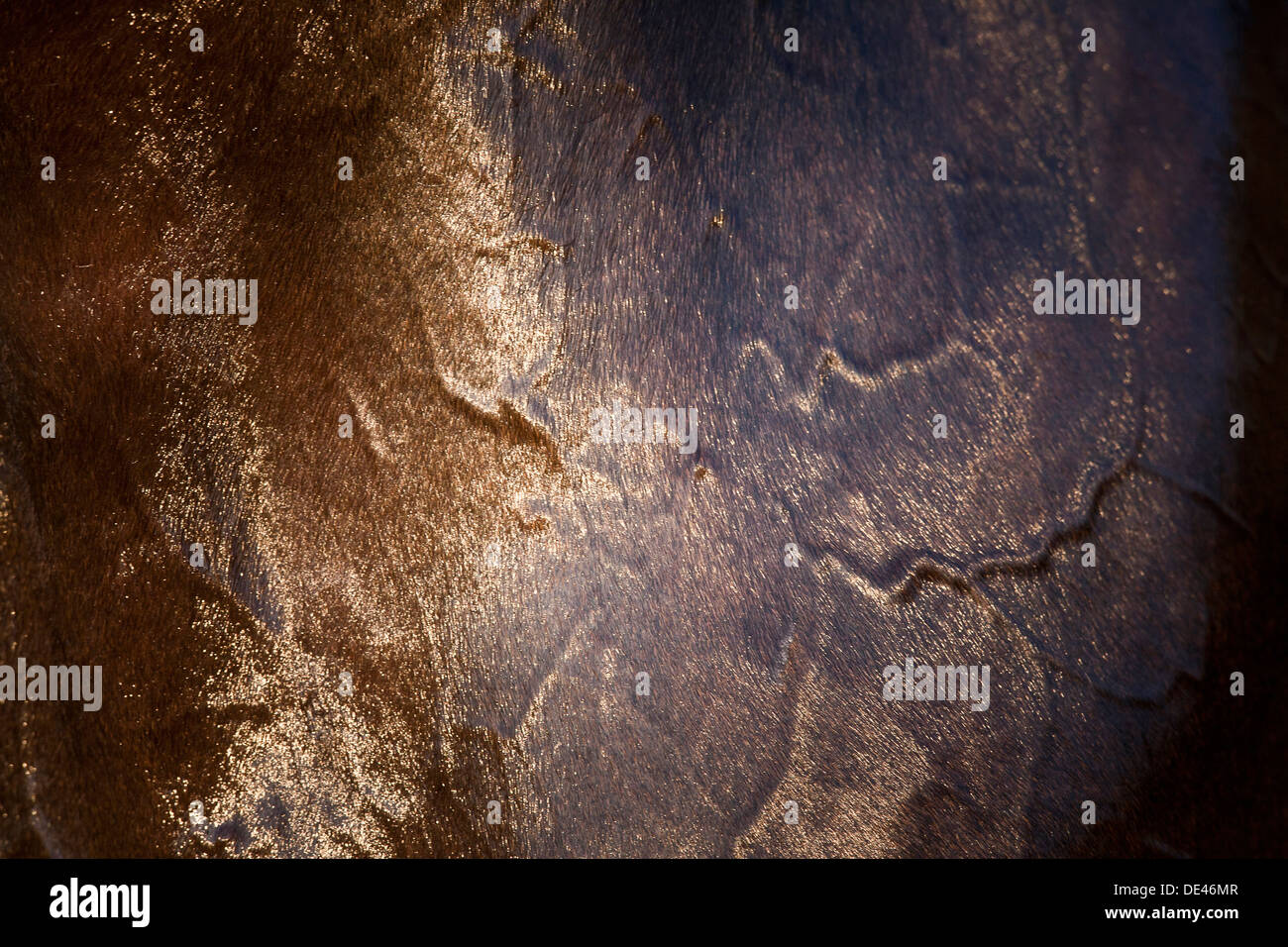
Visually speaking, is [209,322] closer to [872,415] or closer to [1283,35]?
[872,415]

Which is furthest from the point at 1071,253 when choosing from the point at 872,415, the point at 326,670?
the point at 326,670

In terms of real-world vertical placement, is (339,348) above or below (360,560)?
above
